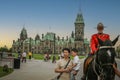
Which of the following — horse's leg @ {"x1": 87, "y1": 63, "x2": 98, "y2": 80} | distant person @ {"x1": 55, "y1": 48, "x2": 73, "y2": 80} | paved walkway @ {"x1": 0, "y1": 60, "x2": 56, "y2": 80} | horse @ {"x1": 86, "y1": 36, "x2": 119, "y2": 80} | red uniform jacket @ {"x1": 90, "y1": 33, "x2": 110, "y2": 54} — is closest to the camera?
horse @ {"x1": 86, "y1": 36, "x2": 119, "y2": 80}

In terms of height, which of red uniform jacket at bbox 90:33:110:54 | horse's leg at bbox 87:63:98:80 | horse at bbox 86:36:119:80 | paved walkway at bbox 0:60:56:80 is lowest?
paved walkway at bbox 0:60:56:80

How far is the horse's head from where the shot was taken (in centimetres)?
717

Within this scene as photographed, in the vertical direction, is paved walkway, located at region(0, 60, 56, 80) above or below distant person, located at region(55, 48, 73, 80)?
below

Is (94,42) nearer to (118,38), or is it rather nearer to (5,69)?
(118,38)

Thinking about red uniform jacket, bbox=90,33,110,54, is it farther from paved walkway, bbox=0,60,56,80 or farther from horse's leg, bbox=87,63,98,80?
paved walkway, bbox=0,60,56,80

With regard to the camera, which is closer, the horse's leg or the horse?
the horse

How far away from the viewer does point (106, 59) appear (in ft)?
23.7

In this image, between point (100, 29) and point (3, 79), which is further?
point (3, 79)

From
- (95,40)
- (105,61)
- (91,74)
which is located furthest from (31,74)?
(105,61)

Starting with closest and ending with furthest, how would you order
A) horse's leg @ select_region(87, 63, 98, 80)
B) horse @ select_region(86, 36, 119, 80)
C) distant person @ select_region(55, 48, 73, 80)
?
horse @ select_region(86, 36, 119, 80) → horse's leg @ select_region(87, 63, 98, 80) → distant person @ select_region(55, 48, 73, 80)

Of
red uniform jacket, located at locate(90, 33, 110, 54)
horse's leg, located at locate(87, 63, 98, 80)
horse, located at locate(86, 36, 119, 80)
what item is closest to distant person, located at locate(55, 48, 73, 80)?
horse's leg, located at locate(87, 63, 98, 80)

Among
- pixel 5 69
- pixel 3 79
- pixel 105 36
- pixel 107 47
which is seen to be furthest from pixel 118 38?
pixel 5 69

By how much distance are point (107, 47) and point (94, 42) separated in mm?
1744

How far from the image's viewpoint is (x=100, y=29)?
9156 mm
